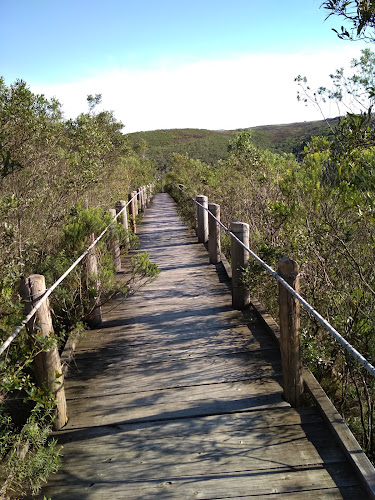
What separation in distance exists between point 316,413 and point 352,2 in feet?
9.96

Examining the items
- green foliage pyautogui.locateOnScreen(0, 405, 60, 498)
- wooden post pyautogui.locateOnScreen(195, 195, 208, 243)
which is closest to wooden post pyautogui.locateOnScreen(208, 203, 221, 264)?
wooden post pyautogui.locateOnScreen(195, 195, 208, 243)

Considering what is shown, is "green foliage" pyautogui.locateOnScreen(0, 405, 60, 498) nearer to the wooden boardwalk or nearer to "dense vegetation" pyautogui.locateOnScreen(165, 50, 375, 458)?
the wooden boardwalk

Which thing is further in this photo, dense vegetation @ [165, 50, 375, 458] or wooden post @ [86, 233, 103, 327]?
wooden post @ [86, 233, 103, 327]

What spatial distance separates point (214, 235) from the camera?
7.19m

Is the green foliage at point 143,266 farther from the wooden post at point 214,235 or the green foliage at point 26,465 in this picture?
the green foliage at point 26,465

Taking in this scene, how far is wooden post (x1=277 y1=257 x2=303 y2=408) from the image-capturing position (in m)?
2.92

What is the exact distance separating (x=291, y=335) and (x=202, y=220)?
635 centimetres

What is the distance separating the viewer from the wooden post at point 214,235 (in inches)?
279

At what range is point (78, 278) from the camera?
451 centimetres

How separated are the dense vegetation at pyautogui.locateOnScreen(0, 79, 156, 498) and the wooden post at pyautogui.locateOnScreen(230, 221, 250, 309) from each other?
42.2 inches

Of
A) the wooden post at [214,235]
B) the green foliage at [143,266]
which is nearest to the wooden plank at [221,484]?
the green foliage at [143,266]

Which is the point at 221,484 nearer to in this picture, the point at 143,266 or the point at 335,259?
the point at 335,259

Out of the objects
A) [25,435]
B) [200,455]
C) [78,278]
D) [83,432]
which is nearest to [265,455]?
[200,455]

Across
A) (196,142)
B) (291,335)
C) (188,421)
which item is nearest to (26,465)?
(188,421)
